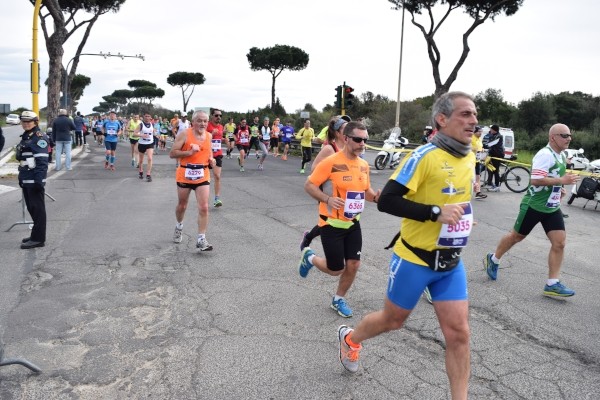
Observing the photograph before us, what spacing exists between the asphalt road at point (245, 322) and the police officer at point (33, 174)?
256mm

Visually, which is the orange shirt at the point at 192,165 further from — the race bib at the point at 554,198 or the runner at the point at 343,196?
the race bib at the point at 554,198

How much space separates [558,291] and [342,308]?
2291 mm

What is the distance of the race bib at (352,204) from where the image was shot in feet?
14.7

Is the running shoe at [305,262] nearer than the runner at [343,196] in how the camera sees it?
No

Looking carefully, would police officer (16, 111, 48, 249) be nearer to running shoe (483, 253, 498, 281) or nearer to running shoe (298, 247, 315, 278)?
running shoe (298, 247, 315, 278)

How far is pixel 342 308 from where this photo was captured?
468cm

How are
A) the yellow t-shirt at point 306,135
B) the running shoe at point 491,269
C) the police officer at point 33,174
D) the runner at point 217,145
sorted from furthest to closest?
the yellow t-shirt at point 306,135, the runner at point 217,145, the police officer at point 33,174, the running shoe at point 491,269

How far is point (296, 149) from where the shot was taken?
30.1 metres

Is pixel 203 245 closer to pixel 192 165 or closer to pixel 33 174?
pixel 192 165

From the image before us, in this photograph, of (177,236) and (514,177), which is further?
(514,177)

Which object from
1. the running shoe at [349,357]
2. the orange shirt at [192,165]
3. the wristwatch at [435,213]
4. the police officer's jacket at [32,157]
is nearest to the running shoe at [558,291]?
→ the running shoe at [349,357]

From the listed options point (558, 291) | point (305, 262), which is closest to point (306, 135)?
point (305, 262)

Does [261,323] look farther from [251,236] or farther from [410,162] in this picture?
[251,236]

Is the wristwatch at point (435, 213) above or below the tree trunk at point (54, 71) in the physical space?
below
